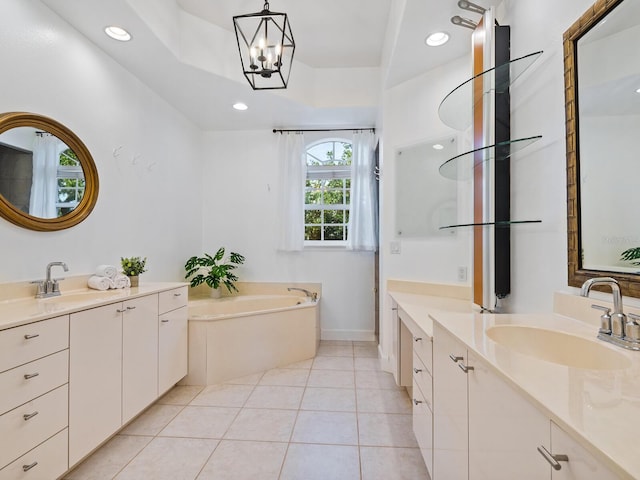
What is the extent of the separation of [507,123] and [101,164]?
270 centimetres

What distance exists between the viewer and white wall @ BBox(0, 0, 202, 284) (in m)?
1.76

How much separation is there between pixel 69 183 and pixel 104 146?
443 millimetres

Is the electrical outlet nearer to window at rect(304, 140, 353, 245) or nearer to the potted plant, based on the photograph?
window at rect(304, 140, 353, 245)

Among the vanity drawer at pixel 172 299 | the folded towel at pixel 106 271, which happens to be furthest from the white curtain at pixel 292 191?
the folded towel at pixel 106 271

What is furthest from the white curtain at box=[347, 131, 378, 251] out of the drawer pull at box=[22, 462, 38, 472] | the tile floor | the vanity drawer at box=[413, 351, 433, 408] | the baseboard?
the drawer pull at box=[22, 462, 38, 472]

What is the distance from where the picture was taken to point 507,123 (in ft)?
5.21

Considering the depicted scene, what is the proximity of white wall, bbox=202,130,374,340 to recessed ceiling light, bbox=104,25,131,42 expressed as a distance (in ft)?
5.88

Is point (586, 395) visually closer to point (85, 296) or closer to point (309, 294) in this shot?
point (85, 296)

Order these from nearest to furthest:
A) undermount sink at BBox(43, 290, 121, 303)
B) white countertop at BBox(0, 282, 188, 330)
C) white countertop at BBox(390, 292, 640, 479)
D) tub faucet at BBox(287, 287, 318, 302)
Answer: white countertop at BBox(390, 292, 640, 479) → white countertop at BBox(0, 282, 188, 330) → undermount sink at BBox(43, 290, 121, 303) → tub faucet at BBox(287, 287, 318, 302)

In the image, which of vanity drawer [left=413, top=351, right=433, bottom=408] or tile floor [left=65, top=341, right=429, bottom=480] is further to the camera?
tile floor [left=65, top=341, right=429, bottom=480]

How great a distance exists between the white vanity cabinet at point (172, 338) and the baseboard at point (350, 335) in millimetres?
1747

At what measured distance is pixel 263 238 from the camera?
391cm

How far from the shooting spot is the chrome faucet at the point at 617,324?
849 millimetres

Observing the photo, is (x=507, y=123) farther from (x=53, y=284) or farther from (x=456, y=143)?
(x=53, y=284)
